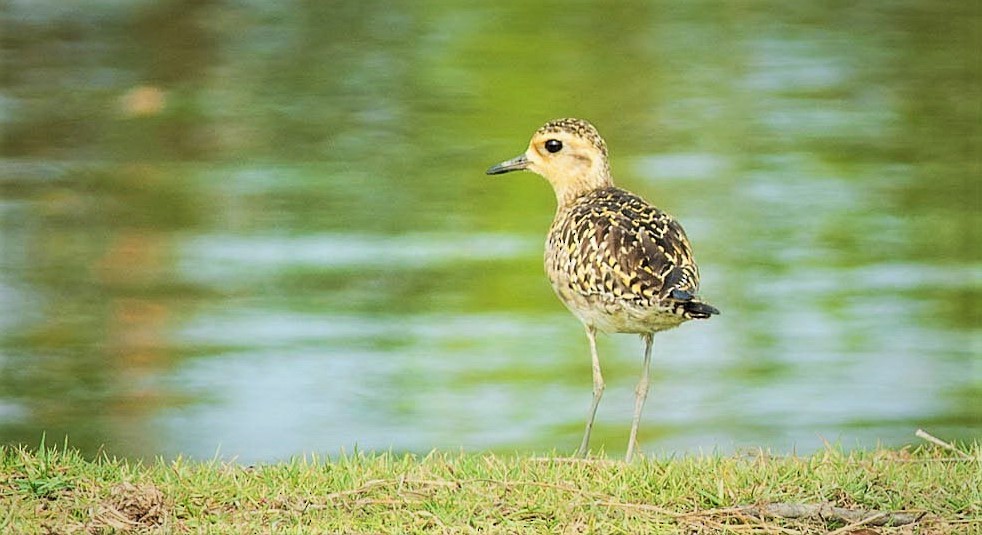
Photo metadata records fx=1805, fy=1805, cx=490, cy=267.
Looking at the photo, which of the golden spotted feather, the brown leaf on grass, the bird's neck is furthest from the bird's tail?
the brown leaf on grass

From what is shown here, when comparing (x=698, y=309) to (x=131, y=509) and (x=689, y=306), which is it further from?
(x=131, y=509)

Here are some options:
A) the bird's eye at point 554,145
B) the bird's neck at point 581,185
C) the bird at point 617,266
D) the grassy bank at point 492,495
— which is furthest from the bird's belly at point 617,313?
the bird's eye at point 554,145

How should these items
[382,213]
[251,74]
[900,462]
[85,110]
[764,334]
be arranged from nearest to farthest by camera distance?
[900,462]
[764,334]
[382,213]
[85,110]
[251,74]

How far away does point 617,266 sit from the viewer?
21.8 feet

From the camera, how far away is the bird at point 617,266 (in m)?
6.52

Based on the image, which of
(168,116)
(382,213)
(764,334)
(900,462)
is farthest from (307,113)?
(900,462)

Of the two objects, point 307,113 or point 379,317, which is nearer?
point 379,317

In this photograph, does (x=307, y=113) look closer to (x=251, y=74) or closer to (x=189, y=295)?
(x=251, y=74)

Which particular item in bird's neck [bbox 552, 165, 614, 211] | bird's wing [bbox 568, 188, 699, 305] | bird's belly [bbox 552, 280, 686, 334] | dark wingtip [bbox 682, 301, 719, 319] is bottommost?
bird's belly [bbox 552, 280, 686, 334]

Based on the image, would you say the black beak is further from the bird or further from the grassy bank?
the grassy bank

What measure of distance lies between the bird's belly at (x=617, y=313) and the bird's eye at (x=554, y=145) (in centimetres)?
87

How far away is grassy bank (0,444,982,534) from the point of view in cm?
566

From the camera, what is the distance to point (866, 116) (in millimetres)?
13766

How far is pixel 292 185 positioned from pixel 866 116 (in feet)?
14.8
